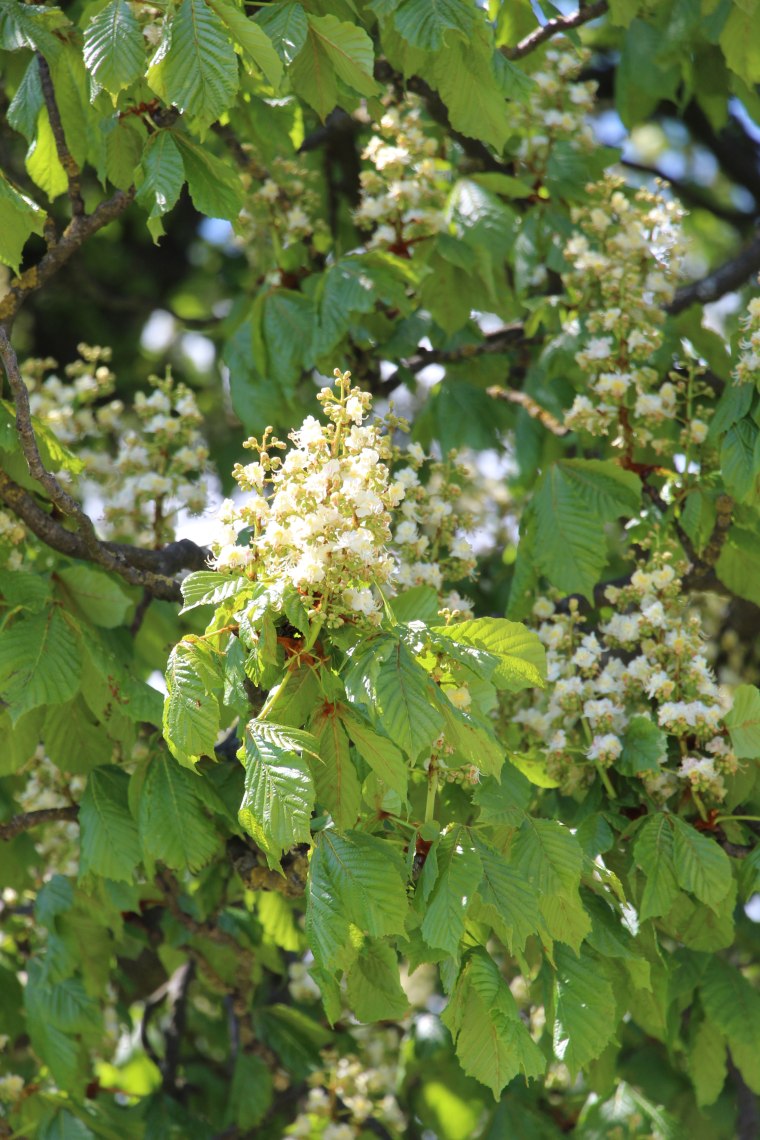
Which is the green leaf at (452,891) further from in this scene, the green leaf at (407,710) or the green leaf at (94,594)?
the green leaf at (94,594)

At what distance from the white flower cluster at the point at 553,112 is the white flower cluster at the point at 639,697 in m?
1.76

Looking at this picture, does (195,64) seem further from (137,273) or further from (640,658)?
(137,273)

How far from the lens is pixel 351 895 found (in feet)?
7.50

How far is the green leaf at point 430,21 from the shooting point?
3.06 metres

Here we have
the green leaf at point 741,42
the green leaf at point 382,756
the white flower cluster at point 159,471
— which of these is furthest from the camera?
the white flower cluster at point 159,471

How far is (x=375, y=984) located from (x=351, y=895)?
0.48 m

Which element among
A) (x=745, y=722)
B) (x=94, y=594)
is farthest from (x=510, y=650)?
(x=94, y=594)

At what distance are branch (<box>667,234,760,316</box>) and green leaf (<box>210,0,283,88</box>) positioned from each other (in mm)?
2468

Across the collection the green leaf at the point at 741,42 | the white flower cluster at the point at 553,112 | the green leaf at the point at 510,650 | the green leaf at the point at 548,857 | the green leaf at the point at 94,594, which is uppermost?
the green leaf at the point at 741,42

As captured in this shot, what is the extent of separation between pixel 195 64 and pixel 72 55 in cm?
78

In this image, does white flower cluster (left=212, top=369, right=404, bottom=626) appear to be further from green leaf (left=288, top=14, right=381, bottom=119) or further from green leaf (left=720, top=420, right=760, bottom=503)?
green leaf (left=720, top=420, right=760, bottom=503)

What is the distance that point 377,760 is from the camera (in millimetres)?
2334

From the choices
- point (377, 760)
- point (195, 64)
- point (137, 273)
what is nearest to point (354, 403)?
point (377, 760)

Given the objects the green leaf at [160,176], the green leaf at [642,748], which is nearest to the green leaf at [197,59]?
the green leaf at [160,176]
